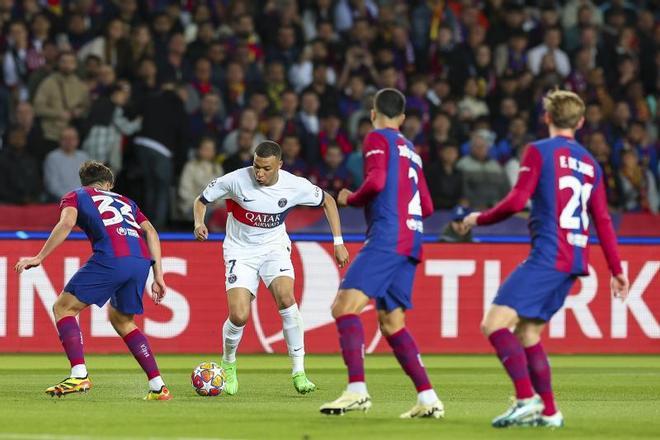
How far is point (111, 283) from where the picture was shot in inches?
447

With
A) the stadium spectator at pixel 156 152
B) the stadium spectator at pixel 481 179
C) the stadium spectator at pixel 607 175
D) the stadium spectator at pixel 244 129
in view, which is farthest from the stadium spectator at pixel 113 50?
the stadium spectator at pixel 607 175

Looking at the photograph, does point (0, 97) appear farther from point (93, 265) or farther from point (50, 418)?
point (50, 418)

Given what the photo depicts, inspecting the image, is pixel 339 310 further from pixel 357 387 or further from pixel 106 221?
pixel 106 221

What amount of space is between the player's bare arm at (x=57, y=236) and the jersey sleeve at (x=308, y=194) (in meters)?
1.89

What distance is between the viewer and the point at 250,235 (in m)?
12.1

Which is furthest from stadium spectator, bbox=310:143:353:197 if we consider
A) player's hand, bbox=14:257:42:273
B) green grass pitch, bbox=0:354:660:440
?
player's hand, bbox=14:257:42:273

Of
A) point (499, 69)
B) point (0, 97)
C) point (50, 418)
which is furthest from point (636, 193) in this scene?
point (50, 418)

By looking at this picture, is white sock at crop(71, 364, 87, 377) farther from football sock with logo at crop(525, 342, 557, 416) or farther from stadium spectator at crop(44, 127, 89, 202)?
stadium spectator at crop(44, 127, 89, 202)

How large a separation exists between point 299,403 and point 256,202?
1.88 meters

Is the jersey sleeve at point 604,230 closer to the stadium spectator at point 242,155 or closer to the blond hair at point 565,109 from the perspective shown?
the blond hair at point 565,109

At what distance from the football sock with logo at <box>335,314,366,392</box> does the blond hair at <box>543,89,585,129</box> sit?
185cm

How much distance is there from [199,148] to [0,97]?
2.78 metres

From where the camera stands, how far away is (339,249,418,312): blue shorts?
31.2 ft

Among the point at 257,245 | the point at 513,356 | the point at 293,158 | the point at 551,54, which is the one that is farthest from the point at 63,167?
the point at 513,356
